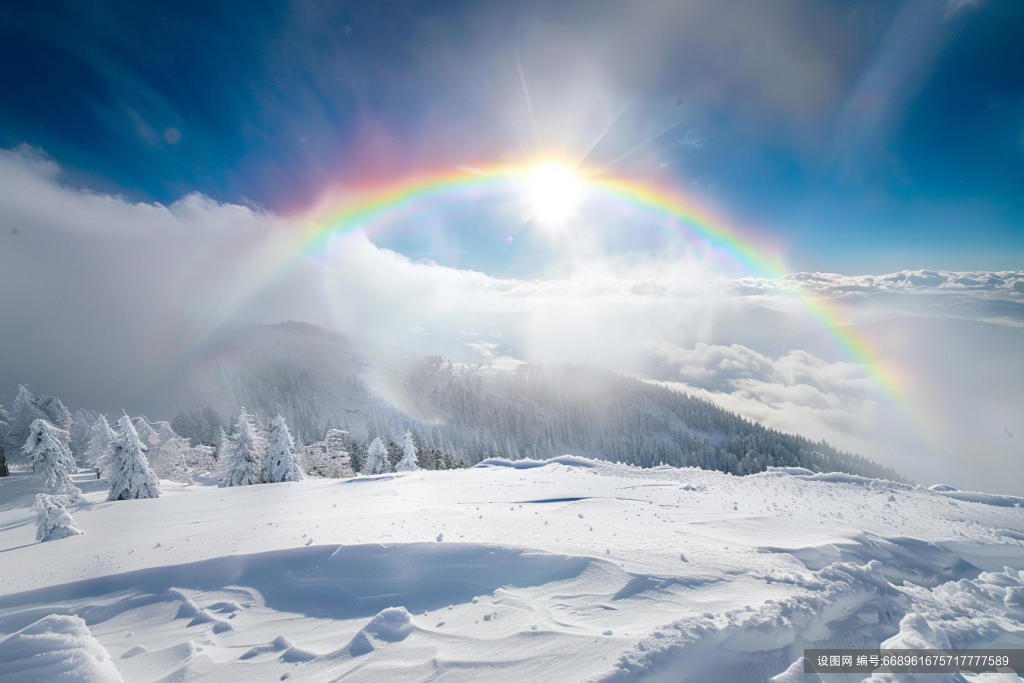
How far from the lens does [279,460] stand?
29000 mm

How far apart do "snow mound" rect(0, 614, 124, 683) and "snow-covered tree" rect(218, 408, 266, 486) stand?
2816 centimetres

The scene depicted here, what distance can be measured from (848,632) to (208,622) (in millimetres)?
9429

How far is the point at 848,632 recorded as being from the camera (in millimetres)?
5539

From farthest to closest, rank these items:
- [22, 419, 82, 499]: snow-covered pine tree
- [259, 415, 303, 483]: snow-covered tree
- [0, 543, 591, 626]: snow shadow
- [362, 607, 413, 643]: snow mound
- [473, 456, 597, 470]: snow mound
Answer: [259, 415, 303, 483]: snow-covered tree
[22, 419, 82, 499]: snow-covered pine tree
[473, 456, 597, 470]: snow mound
[0, 543, 591, 626]: snow shadow
[362, 607, 413, 643]: snow mound

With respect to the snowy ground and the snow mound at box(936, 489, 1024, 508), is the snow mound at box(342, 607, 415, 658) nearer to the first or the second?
the snowy ground

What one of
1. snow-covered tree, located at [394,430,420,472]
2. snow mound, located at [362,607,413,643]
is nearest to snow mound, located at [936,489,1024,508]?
snow mound, located at [362,607,413,643]

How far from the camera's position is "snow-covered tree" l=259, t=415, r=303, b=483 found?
2869 centimetres

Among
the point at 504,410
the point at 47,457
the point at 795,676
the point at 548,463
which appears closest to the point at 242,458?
the point at 47,457

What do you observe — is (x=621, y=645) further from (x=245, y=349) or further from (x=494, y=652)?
(x=245, y=349)

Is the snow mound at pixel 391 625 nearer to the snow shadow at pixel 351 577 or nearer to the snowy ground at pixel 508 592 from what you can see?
the snowy ground at pixel 508 592

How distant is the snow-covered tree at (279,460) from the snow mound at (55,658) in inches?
1061

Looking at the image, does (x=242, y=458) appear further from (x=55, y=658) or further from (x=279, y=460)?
(x=55, y=658)

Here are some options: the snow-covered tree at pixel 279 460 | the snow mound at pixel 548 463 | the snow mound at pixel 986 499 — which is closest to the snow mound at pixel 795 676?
the snow mound at pixel 548 463

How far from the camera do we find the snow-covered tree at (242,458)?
2920 cm
